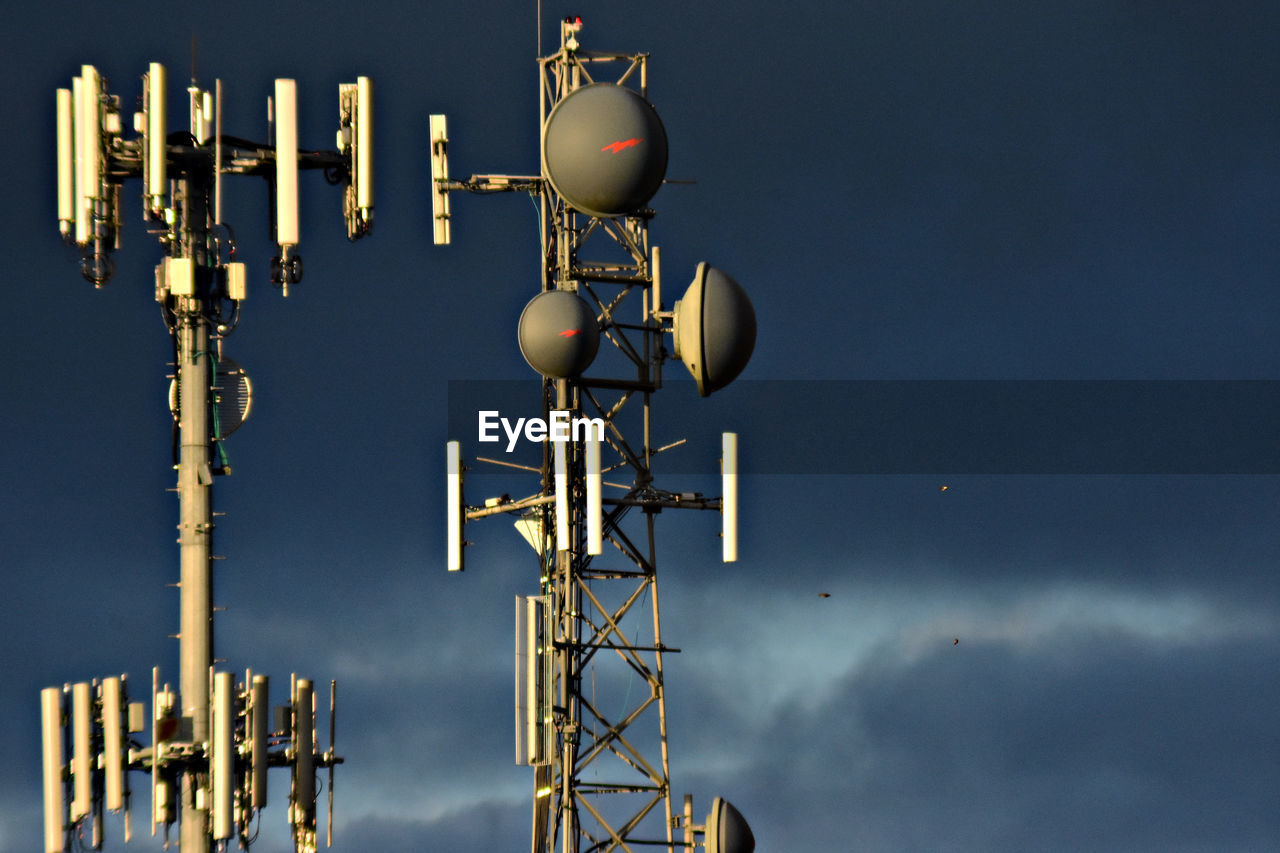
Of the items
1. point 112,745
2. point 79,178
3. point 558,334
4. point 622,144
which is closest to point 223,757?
point 112,745

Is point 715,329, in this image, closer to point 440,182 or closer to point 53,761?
point 440,182

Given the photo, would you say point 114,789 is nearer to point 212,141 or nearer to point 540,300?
point 212,141

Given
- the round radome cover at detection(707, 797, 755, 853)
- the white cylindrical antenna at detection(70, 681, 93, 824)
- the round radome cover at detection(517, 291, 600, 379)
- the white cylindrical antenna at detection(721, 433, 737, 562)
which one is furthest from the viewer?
the white cylindrical antenna at detection(721, 433, 737, 562)

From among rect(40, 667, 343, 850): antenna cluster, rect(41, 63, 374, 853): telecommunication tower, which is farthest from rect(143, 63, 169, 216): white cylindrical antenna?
rect(40, 667, 343, 850): antenna cluster

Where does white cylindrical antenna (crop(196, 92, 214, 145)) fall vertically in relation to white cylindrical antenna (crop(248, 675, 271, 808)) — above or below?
above

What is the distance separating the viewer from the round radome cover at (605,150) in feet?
149

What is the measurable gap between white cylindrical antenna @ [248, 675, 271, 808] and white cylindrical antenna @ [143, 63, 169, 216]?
7.66 m

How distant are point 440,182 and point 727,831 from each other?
13455mm

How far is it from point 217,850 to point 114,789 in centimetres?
211

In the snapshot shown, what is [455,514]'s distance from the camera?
50.2 meters

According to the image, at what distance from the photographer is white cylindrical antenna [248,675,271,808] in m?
39.8

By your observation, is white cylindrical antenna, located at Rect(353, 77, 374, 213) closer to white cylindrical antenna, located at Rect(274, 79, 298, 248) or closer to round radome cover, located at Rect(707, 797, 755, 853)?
white cylindrical antenna, located at Rect(274, 79, 298, 248)

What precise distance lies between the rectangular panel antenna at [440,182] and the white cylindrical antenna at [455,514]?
4.88m

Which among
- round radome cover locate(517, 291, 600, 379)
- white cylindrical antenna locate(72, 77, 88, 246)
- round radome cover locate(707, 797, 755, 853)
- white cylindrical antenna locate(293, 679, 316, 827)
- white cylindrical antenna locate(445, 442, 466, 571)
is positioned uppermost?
white cylindrical antenna locate(72, 77, 88, 246)
